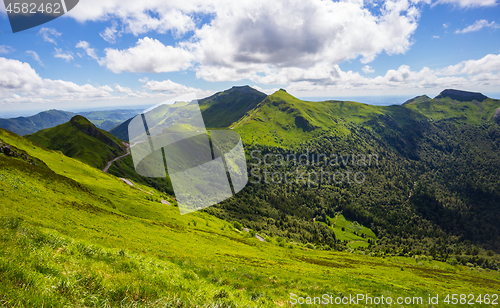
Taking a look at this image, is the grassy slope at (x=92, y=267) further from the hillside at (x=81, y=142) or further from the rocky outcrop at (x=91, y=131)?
the rocky outcrop at (x=91, y=131)

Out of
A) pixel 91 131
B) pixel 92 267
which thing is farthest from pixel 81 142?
pixel 92 267

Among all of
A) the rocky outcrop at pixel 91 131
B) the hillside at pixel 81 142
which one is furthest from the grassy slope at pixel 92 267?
the rocky outcrop at pixel 91 131

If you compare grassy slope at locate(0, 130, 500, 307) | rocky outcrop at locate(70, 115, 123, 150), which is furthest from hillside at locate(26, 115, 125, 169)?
grassy slope at locate(0, 130, 500, 307)

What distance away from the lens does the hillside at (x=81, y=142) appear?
5585 inches

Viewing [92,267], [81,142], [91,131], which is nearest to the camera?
[92,267]

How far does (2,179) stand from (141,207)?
32.9 metres

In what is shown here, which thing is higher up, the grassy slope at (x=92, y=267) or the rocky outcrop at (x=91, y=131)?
the rocky outcrop at (x=91, y=131)

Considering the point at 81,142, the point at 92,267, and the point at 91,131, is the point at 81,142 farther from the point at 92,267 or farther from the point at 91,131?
the point at 92,267

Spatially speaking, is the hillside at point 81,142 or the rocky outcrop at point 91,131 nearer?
the hillside at point 81,142

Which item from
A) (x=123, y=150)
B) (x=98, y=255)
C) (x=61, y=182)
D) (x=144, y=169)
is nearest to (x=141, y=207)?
(x=61, y=182)

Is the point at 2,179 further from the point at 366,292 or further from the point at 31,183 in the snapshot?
the point at 366,292

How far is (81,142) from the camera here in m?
156

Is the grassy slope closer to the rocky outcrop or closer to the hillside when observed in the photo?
the hillside

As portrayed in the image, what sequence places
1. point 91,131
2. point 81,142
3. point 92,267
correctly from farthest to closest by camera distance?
point 91,131 → point 81,142 → point 92,267
